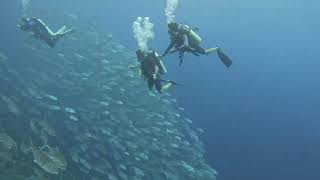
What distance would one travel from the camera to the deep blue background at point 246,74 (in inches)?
738

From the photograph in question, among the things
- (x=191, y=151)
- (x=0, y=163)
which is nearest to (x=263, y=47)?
(x=191, y=151)

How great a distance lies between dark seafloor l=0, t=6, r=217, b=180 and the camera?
33.4ft

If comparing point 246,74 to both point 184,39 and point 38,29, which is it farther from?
point 184,39

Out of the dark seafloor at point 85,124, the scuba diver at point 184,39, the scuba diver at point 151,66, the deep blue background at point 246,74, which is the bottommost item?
the dark seafloor at point 85,124

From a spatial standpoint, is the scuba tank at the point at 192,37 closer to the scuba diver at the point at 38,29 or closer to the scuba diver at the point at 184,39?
the scuba diver at the point at 184,39

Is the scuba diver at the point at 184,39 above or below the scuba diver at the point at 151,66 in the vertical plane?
above

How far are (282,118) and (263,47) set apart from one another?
13.8 ft

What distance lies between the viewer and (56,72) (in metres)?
14.5

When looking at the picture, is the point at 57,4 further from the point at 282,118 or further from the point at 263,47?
the point at 282,118

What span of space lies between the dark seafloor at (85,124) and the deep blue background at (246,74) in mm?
2769

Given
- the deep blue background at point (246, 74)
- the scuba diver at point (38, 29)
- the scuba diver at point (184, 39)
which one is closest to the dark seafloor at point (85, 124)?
the deep blue background at point (246, 74)

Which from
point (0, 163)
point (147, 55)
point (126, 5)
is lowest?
point (0, 163)

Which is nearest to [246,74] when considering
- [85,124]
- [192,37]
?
[85,124]

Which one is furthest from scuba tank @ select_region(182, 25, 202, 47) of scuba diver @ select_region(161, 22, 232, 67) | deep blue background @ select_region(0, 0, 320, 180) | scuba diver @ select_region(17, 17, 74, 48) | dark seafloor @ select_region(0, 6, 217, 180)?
deep blue background @ select_region(0, 0, 320, 180)
